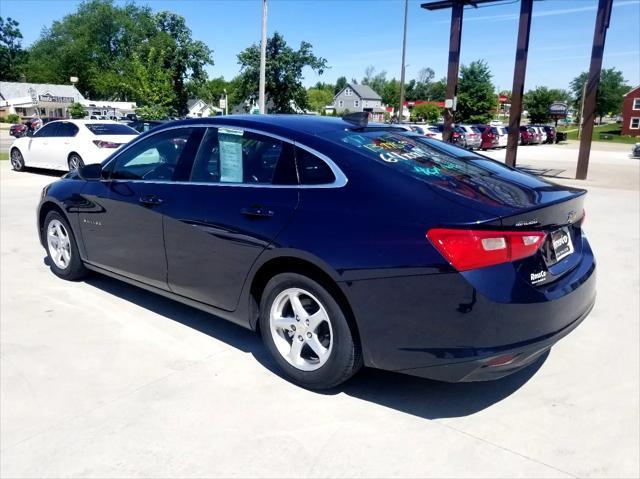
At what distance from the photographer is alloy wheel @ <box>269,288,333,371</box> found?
3.13 meters

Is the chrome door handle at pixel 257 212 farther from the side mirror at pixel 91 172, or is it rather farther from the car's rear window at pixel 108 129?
the car's rear window at pixel 108 129

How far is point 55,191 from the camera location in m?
5.06

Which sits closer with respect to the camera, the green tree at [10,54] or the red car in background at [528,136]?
the red car in background at [528,136]

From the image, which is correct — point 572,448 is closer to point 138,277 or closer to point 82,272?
point 138,277

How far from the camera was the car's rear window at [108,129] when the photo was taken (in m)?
13.4

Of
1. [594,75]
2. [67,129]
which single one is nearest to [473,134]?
[594,75]

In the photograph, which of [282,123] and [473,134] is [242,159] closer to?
[282,123]

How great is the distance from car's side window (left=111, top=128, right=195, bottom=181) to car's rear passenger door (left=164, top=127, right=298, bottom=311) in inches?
7.6

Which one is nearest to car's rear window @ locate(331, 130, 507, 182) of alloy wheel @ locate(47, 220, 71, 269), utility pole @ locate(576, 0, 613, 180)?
alloy wheel @ locate(47, 220, 71, 269)

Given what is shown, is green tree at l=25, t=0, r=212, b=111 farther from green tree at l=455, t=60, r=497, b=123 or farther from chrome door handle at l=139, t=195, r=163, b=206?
chrome door handle at l=139, t=195, r=163, b=206

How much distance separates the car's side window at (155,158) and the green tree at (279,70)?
152 ft

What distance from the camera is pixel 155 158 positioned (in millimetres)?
4230

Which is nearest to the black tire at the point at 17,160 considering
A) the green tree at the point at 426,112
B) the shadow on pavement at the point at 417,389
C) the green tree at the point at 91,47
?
the shadow on pavement at the point at 417,389

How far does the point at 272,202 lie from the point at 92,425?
162 centimetres
